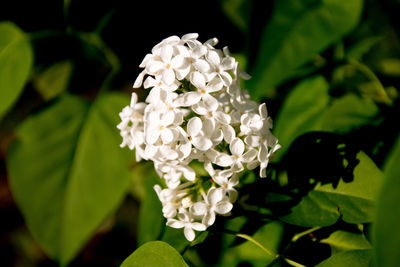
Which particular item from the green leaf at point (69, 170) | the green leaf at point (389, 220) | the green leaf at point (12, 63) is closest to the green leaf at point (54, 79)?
the green leaf at point (69, 170)

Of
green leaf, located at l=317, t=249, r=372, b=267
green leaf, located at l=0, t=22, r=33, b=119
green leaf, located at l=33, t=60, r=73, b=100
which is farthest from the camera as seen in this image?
green leaf, located at l=33, t=60, r=73, b=100

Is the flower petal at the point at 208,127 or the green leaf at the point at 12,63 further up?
the flower petal at the point at 208,127

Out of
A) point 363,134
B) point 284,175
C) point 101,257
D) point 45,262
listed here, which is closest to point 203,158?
point 284,175

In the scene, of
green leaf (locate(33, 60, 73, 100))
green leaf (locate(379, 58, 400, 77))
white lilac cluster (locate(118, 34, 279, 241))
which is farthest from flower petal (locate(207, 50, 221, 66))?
green leaf (locate(33, 60, 73, 100))

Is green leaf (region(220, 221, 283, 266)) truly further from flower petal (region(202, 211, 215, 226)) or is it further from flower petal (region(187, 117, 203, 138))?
flower petal (region(187, 117, 203, 138))

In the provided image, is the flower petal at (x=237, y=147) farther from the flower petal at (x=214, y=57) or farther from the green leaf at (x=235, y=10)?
the green leaf at (x=235, y=10)

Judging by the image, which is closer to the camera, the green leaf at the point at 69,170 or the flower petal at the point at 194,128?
the flower petal at the point at 194,128

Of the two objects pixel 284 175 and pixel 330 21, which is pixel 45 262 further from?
pixel 330 21

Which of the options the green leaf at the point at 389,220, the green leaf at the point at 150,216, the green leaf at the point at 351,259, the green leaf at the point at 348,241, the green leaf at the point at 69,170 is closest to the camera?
the green leaf at the point at 389,220

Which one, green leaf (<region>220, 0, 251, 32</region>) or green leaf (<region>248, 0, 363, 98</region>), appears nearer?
green leaf (<region>248, 0, 363, 98</region>)
